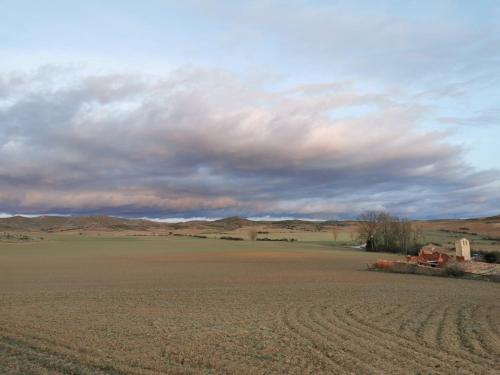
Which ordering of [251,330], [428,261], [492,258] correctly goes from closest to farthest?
[251,330] < [428,261] < [492,258]

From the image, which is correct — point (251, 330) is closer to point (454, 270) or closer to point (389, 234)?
point (454, 270)

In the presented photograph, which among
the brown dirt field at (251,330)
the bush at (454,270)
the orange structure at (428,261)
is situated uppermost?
the orange structure at (428,261)

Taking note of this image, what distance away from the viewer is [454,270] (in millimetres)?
25531

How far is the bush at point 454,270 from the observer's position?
25.4 m

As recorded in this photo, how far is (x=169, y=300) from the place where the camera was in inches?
651

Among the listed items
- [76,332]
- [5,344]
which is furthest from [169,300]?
[5,344]

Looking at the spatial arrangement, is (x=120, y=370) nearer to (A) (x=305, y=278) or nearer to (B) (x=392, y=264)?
(A) (x=305, y=278)

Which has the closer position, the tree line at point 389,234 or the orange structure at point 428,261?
the orange structure at point 428,261

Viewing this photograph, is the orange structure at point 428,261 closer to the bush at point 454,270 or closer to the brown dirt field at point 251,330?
the bush at point 454,270

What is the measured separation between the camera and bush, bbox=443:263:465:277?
83.2 feet

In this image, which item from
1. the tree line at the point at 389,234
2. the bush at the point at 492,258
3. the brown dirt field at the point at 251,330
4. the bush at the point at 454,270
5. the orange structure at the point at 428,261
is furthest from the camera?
the tree line at the point at 389,234

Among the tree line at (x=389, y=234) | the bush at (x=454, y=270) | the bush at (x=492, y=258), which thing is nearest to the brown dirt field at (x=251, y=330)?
the bush at (x=454, y=270)

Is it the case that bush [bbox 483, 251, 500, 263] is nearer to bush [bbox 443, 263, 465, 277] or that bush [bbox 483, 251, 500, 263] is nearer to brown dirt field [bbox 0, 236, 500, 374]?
bush [bbox 443, 263, 465, 277]

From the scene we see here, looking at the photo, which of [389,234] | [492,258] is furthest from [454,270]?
[389,234]
